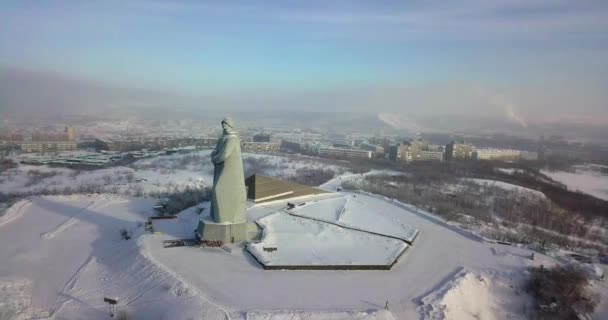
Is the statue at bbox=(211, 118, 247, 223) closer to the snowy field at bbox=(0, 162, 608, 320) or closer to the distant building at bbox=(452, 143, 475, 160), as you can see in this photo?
the snowy field at bbox=(0, 162, 608, 320)

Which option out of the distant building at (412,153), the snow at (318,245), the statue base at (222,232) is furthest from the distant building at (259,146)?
the statue base at (222,232)

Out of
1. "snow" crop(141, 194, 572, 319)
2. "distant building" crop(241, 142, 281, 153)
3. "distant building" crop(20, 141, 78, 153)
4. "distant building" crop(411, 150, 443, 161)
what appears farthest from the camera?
"distant building" crop(241, 142, 281, 153)

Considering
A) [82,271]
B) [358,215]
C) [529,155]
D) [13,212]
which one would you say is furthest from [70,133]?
[529,155]

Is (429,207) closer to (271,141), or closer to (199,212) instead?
(199,212)

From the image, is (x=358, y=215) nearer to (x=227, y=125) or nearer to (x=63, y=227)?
(x=227, y=125)

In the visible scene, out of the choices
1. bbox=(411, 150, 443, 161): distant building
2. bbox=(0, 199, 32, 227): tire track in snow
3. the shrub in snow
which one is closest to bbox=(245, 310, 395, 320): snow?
the shrub in snow

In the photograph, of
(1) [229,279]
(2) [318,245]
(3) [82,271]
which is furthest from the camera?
(2) [318,245]
